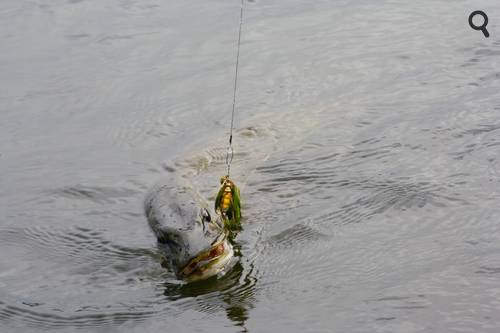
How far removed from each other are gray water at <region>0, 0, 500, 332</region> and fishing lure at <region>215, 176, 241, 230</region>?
0.18 meters

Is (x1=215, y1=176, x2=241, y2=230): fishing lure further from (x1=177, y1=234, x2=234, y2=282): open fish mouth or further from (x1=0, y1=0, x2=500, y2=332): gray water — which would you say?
(x1=177, y1=234, x2=234, y2=282): open fish mouth

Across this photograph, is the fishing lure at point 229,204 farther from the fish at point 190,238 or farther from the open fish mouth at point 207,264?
the open fish mouth at point 207,264

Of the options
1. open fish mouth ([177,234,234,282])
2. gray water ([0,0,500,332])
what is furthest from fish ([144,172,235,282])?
gray water ([0,0,500,332])

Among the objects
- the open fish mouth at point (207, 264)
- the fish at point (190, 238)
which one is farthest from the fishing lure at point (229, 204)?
the open fish mouth at point (207, 264)

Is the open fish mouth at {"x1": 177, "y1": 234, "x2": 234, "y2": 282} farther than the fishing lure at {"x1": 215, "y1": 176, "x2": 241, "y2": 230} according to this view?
No

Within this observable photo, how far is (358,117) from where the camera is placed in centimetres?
973

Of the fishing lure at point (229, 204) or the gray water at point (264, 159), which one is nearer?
the gray water at point (264, 159)

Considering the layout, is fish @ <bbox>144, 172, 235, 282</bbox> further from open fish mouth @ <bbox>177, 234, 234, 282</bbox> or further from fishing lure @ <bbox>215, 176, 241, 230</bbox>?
fishing lure @ <bbox>215, 176, 241, 230</bbox>

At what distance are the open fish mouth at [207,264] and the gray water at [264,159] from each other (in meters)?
0.09

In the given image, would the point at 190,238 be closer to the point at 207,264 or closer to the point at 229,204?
the point at 207,264

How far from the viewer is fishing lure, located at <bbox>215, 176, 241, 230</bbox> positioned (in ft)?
24.1

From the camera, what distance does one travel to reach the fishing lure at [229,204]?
7332mm

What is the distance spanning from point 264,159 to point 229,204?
1.68 meters

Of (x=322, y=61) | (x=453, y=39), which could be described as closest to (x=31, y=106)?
(x=322, y=61)
